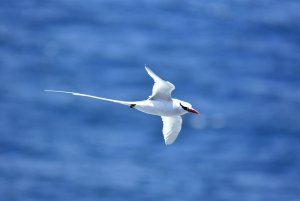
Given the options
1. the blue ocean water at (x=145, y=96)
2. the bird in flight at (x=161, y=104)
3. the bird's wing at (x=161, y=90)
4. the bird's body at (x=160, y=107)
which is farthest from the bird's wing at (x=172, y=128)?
the blue ocean water at (x=145, y=96)

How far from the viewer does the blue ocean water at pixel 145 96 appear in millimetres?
41188

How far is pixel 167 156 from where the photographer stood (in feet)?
143

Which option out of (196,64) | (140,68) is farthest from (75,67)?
(196,64)

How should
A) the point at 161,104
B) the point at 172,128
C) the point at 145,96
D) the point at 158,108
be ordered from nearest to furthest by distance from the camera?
the point at 158,108, the point at 161,104, the point at 172,128, the point at 145,96

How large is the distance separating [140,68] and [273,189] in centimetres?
1414

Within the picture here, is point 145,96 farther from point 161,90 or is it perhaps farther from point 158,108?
point 158,108

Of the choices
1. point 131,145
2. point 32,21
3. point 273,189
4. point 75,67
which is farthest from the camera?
point 32,21

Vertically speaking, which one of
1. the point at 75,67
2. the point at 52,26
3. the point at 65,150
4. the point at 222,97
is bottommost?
the point at 65,150

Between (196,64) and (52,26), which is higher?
(52,26)

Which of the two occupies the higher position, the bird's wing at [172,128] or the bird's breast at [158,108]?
the bird's wing at [172,128]

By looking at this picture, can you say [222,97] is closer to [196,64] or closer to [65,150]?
[196,64]

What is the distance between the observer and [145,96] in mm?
46406

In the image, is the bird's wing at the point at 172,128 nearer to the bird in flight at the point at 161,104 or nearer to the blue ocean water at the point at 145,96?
the bird in flight at the point at 161,104

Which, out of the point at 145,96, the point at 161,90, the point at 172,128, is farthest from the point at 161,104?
the point at 145,96
